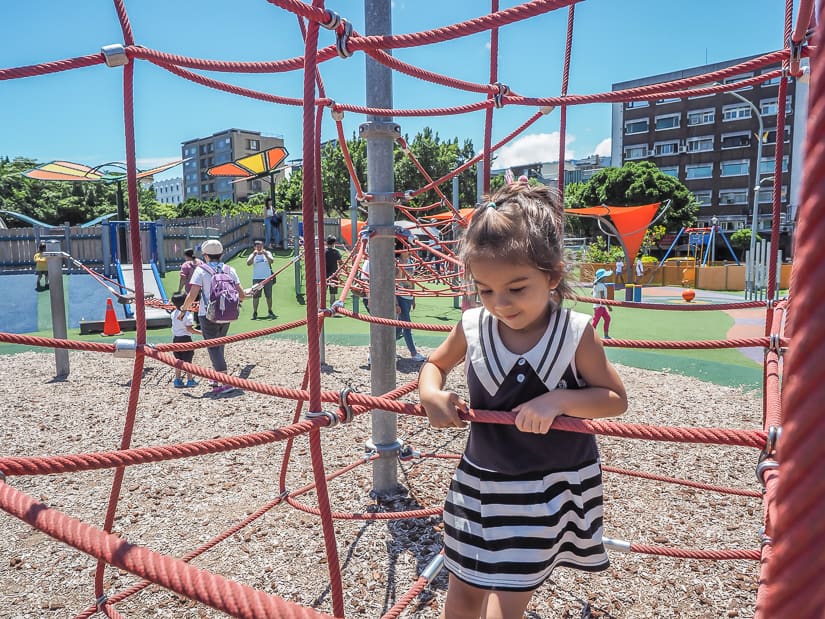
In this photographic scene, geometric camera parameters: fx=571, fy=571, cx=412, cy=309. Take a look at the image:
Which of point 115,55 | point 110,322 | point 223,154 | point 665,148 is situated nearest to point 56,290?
point 110,322

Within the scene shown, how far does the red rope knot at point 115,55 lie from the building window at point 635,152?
1693 inches

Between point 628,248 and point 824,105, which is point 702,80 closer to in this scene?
point 824,105

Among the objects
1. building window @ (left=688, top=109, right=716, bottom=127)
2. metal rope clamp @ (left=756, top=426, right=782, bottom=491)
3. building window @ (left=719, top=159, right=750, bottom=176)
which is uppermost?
building window @ (left=688, top=109, right=716, bottom=127)

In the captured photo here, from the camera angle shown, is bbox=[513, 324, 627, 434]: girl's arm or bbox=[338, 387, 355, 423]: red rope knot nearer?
bbox=[513, 324, 627, 434]: girl's arm

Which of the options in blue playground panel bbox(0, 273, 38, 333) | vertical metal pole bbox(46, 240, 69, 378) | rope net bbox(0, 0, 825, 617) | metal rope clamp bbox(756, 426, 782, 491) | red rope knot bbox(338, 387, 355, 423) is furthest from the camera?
blue playground panel bbox(0, 273, 38, 333)

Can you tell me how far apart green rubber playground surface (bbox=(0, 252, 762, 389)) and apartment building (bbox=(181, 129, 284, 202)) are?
200ft

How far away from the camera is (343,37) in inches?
53.5

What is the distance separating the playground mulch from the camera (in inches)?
84.0

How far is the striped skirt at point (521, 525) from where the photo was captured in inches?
46.5

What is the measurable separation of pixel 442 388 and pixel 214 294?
408cm

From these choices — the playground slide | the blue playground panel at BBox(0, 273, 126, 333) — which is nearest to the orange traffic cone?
the playground slide

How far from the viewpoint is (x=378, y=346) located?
104 inches

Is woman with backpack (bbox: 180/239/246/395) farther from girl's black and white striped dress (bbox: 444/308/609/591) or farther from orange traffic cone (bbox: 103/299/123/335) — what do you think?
girl's black and white striped dress (bbox: 444/308/609/591)

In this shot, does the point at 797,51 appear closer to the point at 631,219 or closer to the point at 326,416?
the point at 326,416
